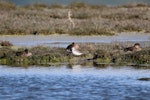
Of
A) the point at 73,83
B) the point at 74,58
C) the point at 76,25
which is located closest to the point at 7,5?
the point at 76,25

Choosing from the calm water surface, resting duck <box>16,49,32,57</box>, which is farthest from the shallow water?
the calm water surface

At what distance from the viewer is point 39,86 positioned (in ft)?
58.8

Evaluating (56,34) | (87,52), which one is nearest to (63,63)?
(87,52)

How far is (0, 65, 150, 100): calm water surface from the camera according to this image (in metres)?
16.2

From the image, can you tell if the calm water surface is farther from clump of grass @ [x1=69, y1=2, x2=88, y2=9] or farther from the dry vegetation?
clump of grass @ [x1=69, y1=2, x2=88, y2=9]

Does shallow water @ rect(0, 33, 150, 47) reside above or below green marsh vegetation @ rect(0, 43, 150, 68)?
above

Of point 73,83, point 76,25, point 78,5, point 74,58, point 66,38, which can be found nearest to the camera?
point 73,83

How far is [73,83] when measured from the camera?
18.4 m

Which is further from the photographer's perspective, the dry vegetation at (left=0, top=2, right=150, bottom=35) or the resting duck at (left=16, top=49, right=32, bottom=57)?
the dry vegetation at (left=0, top=2, right=150, bottom=35)

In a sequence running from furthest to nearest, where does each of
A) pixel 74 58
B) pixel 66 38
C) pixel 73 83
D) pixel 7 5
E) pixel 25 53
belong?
pixel 7 5 → pixel 66 38 → pixel 74 58 → pixel 25 53 → pixel 73 83

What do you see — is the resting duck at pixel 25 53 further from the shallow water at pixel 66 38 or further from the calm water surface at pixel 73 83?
the shallow water at pixel 66 38

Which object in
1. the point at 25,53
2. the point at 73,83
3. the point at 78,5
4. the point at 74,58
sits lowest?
the point at 73,83

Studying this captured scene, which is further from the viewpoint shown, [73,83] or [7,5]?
[7,5]

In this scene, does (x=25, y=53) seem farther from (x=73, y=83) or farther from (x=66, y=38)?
(x=66, y=38)
